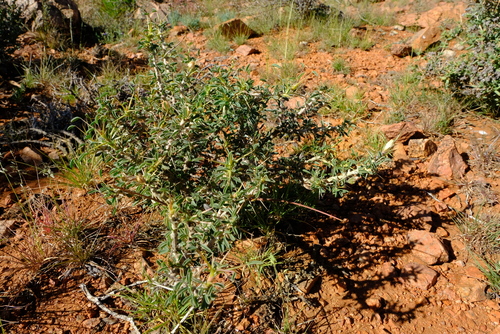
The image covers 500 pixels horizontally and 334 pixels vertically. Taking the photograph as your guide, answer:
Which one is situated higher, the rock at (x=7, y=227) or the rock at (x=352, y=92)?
the rock at (x=352, y=92)

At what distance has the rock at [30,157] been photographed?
10.0 ft

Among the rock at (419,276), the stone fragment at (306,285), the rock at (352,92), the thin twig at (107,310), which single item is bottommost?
the rock at (419,276)

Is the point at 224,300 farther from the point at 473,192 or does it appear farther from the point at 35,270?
the point at 473,192

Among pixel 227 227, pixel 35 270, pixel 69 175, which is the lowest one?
pixel 35 270

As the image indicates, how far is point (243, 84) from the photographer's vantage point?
1.76 meters

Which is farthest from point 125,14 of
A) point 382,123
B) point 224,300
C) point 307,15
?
point 224,300

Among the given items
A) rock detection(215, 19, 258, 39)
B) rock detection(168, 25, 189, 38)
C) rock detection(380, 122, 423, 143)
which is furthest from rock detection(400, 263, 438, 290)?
rock detection(168, 25, 189, 38)

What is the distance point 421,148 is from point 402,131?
0.22 metres

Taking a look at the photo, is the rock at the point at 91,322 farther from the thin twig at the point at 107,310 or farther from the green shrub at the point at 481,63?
the green shrub at the point at 481,63

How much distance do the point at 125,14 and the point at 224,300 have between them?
6.32 metres

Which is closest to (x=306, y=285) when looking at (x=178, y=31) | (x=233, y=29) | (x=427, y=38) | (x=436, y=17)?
(x=427, y=38)

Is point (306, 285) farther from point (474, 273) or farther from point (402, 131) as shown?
point (402, 131)

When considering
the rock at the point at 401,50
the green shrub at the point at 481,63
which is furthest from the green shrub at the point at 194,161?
the rock at the point at 401,50

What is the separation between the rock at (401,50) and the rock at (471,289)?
348 centimetres
